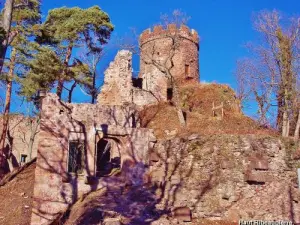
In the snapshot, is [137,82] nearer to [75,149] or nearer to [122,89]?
[122,89]

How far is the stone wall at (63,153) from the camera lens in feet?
50.7

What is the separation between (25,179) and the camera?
20.3 meters

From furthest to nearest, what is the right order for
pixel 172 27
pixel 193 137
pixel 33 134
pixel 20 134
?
pixel 20 134 < pixel 33 134 < pixel 172 27 < pixel 193 137

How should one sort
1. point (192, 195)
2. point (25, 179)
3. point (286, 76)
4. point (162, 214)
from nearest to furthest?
point (162, 214) < point (192, 195) < point (286, 76) < point (25, 179)

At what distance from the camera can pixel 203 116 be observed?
885 inches

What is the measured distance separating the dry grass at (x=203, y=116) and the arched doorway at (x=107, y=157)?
287 centimetres

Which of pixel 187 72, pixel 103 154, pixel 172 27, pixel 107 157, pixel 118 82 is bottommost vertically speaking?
pixel 107 157

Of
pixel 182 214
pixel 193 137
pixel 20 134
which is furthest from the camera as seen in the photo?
pixel 20 134

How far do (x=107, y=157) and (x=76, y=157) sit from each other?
25.3 ft

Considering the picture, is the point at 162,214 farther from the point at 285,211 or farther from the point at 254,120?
the point at 254,120

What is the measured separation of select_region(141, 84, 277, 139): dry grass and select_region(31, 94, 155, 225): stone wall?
5.77ft

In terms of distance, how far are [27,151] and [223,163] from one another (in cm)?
1852

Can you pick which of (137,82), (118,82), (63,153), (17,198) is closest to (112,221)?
(63,153)

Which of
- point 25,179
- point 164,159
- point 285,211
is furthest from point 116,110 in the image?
point 285,211
